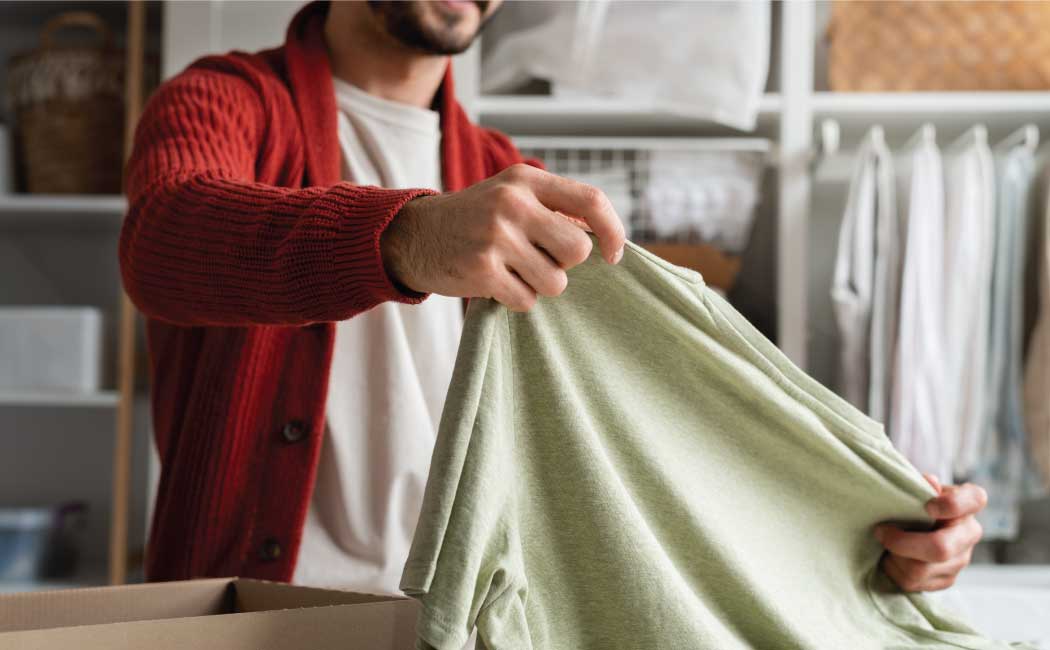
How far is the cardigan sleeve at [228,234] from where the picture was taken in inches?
22.6

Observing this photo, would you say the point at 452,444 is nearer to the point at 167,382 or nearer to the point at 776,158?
the point at 167,382

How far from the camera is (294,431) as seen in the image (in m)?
0.90

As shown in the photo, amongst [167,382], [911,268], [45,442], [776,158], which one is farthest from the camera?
[45,442]

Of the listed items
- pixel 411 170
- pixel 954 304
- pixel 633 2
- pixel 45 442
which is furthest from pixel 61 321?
pixel 954 304

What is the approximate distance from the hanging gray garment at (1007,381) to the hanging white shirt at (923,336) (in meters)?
0.09

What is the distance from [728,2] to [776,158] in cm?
29

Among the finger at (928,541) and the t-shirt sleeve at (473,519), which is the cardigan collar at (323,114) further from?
the finger at (928,541)

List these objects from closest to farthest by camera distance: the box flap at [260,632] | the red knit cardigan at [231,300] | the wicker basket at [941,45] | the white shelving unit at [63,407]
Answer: the box flap at [260,632], the red knit cardigan at [231,300], the wicker basket at [941,45], the white shelving unit at [63,407]

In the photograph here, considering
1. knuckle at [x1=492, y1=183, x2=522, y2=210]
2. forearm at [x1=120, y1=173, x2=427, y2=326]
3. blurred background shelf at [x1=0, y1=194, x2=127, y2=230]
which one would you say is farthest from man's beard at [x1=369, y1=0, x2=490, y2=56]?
blurred background shelf at [x1=0, y1=194, x2=127, y2=230]

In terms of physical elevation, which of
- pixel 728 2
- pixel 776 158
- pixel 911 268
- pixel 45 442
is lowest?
pixel 45 442

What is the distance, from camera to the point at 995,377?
1.52 meters

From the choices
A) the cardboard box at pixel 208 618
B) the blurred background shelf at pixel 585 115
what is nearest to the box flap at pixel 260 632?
the cardboard box at pixel 208 618

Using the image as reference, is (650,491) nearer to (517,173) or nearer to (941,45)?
(517,173)

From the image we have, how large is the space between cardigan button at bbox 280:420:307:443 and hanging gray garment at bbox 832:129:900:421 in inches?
38.6
